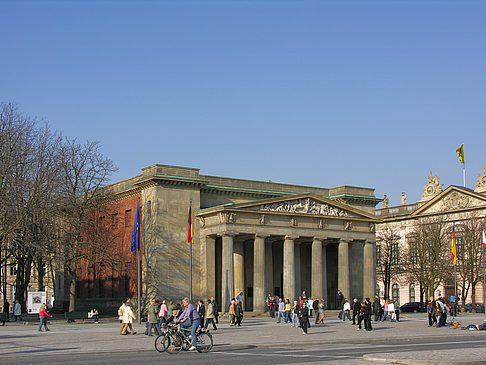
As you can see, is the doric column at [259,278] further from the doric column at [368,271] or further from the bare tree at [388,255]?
the bare tree at [388,255]

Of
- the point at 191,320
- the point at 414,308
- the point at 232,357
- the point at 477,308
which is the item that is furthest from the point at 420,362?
the point at 477,308

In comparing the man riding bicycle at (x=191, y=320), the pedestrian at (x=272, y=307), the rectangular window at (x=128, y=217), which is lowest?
the pedestrian at (x=272, y=307)

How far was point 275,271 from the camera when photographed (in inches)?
2918

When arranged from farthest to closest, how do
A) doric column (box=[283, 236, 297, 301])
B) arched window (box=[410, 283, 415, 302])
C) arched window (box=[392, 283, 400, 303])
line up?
arched window (box=[392, 283, 400, 303]) < arched window (box=[410, 283, 415, 302]) < doric column (box=[283, 236, 297, 301])

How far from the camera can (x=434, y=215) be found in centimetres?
9562

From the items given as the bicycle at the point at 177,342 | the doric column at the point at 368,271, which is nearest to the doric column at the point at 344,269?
the doric column at the point at 368,271

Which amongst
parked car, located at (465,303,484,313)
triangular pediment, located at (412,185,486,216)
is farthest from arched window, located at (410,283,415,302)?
parked car, located at (465,303,484,313)

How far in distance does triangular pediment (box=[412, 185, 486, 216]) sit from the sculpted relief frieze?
27.2m

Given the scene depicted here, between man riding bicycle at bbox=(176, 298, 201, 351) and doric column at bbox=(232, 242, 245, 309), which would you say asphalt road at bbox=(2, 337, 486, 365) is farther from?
doric column at bbox=(232, 242, 245, 309)

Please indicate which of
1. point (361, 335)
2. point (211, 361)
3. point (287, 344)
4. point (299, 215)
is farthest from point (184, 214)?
point (211, 361)

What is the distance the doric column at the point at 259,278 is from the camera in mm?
62594

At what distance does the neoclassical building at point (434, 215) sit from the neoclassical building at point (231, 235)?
849 inches

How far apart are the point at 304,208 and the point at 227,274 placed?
11.2 meters

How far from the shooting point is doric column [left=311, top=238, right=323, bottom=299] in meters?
66.9
